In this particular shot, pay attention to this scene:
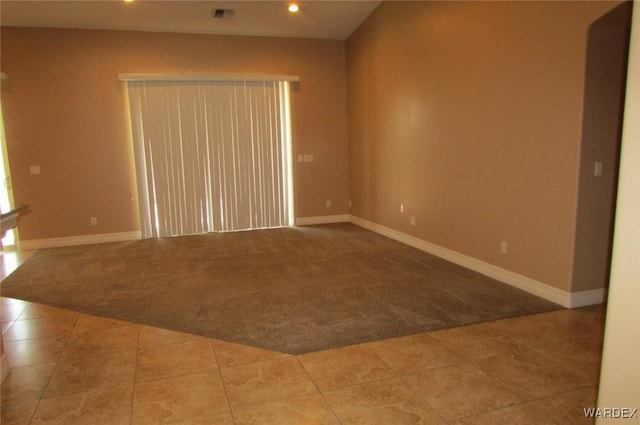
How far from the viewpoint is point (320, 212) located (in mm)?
6859

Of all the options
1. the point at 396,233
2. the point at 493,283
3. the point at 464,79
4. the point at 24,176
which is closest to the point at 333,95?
the point at 396,233

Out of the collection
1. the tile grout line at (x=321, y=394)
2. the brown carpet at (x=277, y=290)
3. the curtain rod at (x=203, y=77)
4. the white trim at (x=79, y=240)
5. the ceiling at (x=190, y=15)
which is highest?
the ceiling at (x=190, y=15)

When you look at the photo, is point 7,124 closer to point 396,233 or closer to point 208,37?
point 208,37

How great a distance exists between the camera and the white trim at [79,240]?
18.4ft

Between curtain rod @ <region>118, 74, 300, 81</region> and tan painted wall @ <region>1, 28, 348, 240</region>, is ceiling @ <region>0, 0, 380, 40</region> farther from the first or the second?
curtain rod @ <region>118, 74, 300, 81</region>

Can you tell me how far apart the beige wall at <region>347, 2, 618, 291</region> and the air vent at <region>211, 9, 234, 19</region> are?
1.93 metres

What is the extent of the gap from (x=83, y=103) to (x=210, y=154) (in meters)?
1.84

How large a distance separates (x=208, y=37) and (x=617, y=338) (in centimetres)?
629

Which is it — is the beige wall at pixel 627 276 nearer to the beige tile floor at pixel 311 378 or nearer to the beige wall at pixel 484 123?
the beige tile floor at pixel 311 378

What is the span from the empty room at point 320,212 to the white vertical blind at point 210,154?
0.11 ft

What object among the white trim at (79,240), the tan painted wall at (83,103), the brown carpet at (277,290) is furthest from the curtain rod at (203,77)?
the brown carpet at (277,290)

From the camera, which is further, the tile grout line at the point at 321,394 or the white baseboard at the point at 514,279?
the white baseboard at the point at 514,279

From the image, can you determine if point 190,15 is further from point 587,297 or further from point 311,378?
point 587,297

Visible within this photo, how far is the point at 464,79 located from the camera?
3861 millimetres
